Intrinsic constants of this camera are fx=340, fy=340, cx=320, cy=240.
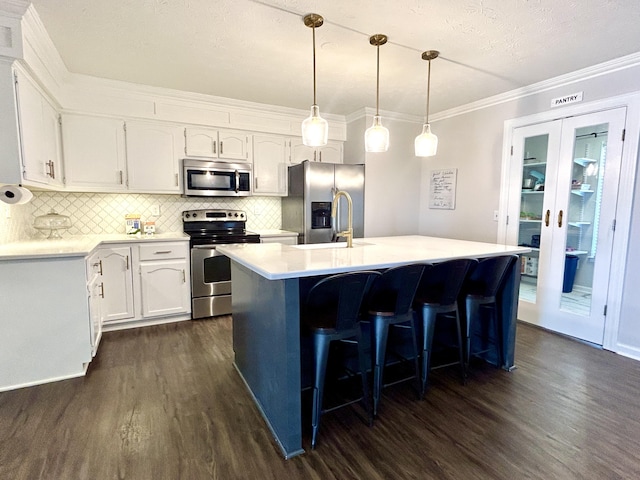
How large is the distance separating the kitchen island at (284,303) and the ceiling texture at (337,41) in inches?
58.8

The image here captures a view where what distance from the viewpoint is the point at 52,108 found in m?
3.01

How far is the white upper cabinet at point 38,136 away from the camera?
7.47 feet

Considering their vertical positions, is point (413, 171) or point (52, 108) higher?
point (52, 108)

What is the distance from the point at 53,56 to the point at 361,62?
2.45 m

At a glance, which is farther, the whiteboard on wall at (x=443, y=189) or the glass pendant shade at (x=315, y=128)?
the whiteboard on wall at (x=443, y=189)

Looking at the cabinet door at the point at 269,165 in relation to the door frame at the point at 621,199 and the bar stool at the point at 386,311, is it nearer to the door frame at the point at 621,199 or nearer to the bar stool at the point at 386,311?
the bar stool at the point at 386,311

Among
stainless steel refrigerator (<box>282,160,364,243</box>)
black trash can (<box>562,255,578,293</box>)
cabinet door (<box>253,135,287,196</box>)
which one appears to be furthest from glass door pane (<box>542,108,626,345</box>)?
cabinet door (<box>253,135,287,196</box>)

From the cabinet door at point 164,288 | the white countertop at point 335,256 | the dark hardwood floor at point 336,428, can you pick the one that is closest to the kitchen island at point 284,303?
the white countertop at point 335,256

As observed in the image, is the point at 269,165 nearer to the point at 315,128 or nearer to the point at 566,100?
the point at 315,128

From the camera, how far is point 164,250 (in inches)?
136

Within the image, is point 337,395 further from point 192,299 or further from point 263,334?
point 192,299

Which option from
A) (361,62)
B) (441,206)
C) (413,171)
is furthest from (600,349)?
(361,62)

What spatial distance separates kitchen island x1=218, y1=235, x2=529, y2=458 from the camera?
1.67 metres

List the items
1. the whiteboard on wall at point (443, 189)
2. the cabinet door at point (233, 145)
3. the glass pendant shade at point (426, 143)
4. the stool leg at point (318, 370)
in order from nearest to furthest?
the stool leg at point (318, 370) → the glass pendant shade at point (426, 143) → the cabinet door at point (233, 145) → the whiteboard on wall at point (443, 189)
